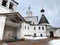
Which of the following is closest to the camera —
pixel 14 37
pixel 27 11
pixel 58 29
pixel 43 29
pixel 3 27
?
pixel 3 27

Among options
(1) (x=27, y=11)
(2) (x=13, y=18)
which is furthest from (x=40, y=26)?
(2) (x=13, y=18)

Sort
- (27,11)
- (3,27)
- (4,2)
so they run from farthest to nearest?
(27,11) → (4,2) → (3,27)

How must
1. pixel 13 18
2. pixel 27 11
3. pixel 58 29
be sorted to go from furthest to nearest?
pixel 27 11, pixel 58 29, pixel 13 18

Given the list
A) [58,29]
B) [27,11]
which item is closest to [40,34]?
[58,29]

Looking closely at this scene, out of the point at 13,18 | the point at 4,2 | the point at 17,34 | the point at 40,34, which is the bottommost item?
the point at 40,34

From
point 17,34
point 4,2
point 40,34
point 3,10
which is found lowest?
point 40,34

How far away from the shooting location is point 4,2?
17.6 meters

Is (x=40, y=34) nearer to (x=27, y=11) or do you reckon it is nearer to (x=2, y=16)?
(x=27, y=11)

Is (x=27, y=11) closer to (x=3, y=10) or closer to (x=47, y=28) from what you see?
(x=47, y=28)

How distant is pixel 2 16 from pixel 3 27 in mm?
1149

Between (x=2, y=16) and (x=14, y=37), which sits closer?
(x=2, y=16)

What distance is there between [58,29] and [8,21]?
24998 millimetres

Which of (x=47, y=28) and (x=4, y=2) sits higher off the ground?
(x=4, y=2)

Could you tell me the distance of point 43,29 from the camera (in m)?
37.5
